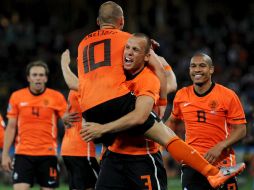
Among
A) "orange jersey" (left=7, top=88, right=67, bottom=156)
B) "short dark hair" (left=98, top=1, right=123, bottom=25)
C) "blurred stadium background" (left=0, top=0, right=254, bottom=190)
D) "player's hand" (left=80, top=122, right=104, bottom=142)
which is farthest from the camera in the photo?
"blurred stadium background" (left=0, top=0, right=254, bottom=190)

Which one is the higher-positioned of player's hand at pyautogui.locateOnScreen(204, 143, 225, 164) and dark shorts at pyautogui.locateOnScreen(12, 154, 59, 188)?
player's hand at pyautogui.locateOnScreen(204, 143, 225, 164)

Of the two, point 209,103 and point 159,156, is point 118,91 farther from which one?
point 209,103

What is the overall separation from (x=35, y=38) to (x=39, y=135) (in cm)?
1187

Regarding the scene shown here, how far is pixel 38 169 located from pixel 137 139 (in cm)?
352

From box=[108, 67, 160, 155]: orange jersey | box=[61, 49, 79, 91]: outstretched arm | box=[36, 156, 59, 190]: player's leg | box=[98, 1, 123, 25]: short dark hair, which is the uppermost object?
box=[98, 1, 123, 25]: short dark hair

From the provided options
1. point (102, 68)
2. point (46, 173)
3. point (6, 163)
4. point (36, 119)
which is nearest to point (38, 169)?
point (46, 173)

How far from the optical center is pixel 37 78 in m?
9.57

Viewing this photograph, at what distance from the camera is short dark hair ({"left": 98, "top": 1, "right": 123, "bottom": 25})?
253 inches

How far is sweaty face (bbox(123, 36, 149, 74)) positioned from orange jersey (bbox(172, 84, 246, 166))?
1.65m

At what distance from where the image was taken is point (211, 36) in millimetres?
20547

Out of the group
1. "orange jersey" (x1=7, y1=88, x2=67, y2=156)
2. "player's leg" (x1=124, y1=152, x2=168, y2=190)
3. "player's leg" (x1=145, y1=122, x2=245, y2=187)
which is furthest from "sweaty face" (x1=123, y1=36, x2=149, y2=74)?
"orange jersey" (x1=7, y1=88, x2=67, y2=156)

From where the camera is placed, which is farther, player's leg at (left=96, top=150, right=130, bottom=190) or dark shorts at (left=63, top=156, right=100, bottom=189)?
dark shorts at (left=63, top=156, right=100, bottom=189)

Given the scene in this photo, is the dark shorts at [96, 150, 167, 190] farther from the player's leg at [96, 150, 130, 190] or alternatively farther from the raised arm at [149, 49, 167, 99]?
the raised arm at [149, 49, 167, 99]

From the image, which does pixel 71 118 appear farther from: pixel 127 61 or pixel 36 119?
pixel 127 61
